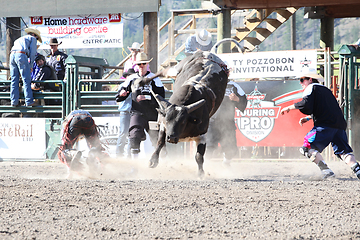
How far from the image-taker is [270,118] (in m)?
9.91

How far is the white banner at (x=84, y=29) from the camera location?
1307cm

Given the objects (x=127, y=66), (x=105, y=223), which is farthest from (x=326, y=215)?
(x=127, y=66)

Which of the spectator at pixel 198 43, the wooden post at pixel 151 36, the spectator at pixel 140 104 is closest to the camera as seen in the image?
the spectator at pixel 140 104

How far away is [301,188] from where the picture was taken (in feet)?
18.2

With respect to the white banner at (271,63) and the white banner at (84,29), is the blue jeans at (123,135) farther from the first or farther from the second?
the white banner at (84,29)

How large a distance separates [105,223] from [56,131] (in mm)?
6742

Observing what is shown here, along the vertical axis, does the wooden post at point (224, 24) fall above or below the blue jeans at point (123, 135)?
above

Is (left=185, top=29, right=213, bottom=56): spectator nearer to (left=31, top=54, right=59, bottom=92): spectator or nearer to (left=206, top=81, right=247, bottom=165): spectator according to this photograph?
(left=206, top=81, right=247, bottom=165): spectator

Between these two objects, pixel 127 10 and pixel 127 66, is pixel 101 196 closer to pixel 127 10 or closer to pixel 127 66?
pixel 127 66

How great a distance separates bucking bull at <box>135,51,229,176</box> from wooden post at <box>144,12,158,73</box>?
4762mm

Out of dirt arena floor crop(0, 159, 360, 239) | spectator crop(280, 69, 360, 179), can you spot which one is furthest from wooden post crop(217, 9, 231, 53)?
dirt arena floor crop(0, 159, 360, 239)

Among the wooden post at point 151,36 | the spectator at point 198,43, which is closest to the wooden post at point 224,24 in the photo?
the wooden post at point 151,36

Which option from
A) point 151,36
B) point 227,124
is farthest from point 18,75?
point 227,124

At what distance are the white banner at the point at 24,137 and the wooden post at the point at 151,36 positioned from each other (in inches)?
145
